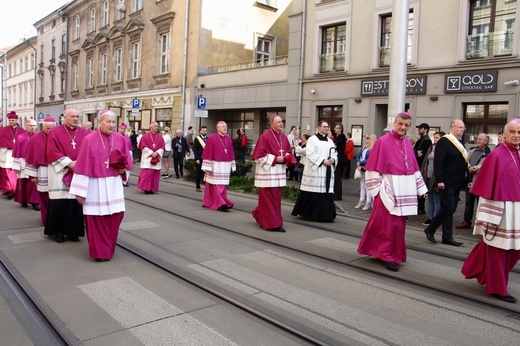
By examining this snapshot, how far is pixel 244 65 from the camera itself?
24.7m

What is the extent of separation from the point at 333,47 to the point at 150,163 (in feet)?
34.7

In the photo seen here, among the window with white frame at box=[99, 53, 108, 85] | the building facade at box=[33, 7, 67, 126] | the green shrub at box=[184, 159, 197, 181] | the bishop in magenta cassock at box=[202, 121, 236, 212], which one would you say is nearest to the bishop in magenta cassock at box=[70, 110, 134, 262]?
the bishop in magenta cassock at box=[202, 121, 236, 212]

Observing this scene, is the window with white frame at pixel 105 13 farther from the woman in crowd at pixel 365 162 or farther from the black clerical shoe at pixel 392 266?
the black clerical shoe at pixel 392 266

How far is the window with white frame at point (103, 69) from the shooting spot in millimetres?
36938

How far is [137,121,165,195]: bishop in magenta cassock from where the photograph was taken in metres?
12.9

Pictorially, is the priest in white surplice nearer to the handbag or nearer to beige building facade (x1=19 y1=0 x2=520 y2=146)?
the handbag

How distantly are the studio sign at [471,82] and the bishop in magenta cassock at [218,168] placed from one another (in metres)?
8.87

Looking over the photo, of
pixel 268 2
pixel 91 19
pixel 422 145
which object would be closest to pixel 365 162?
pixel 422 145

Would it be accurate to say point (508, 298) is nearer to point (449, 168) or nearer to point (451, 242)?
point (451, 242)

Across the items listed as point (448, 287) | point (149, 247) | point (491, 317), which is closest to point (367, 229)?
point (448, 287)

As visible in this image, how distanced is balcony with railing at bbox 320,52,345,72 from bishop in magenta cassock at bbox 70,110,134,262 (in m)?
14.7

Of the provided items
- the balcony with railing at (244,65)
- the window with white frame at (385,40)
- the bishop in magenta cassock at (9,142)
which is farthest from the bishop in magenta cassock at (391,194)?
the balcony with railing at (244,65)

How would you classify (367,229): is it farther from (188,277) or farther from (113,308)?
(113,308)

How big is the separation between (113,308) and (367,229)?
3.36 metres
